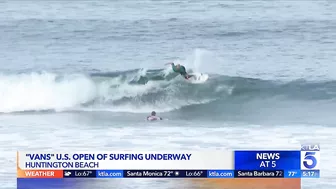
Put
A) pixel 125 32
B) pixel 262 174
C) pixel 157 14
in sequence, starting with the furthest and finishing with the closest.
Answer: pixel 157 14 < pixel 125 32 < pixel 262 174

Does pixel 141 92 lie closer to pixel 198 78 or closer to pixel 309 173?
pixel 198 78

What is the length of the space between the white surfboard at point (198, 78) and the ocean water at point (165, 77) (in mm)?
273

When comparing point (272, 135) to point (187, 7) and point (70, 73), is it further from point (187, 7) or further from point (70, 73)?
point (187, 7)

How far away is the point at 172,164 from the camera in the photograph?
73.7ft

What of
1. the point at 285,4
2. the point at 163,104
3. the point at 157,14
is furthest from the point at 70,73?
the point at 285,4

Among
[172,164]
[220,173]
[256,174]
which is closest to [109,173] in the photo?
[172,164]

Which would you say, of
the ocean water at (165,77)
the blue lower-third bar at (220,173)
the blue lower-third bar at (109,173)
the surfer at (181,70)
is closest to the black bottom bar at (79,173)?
the blue lower-third bar at (109,173)

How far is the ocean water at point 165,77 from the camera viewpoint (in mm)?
30188

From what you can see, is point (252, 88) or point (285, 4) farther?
point (285, 4)

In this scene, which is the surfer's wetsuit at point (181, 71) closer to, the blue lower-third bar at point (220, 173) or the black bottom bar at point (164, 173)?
the black bottom bar at point (164, 173)

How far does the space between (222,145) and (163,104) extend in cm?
837

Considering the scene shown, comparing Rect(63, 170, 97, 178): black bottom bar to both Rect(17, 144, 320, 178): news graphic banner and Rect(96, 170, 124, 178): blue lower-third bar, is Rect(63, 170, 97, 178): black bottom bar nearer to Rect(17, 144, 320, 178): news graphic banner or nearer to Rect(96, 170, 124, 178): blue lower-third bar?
Rect(17, 144, 320, 178): news graphic banner

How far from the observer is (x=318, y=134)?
99.7 feet

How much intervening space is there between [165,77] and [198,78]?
50.2 inches
